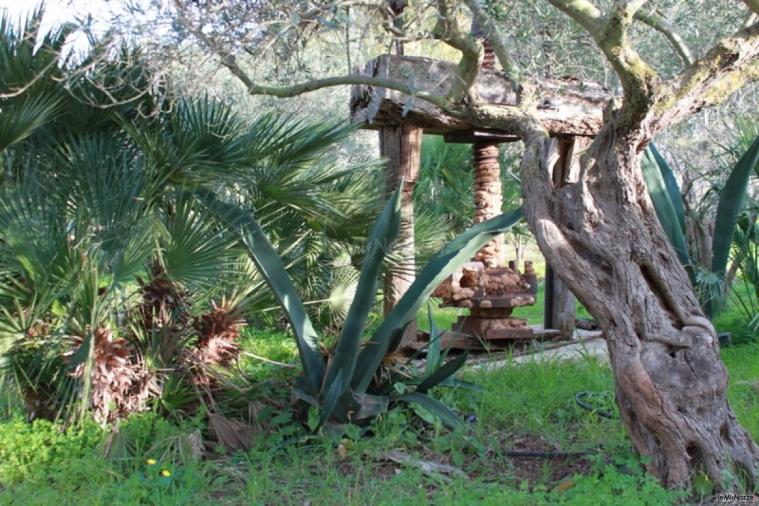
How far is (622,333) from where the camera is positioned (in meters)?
3.41

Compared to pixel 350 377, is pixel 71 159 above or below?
above

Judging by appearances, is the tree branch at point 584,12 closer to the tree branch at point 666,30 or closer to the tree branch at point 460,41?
the tree branch at point 460,41

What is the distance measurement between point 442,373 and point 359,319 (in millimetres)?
639

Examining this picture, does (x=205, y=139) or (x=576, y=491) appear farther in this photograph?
(x=205, y=139)

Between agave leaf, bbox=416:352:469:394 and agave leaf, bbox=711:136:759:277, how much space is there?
2828mm

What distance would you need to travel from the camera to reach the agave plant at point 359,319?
14.3 feet

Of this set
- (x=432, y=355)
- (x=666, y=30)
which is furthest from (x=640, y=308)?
(x=666, y=30)

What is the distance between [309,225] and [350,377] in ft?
4.23

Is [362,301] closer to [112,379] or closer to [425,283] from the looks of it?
[425,283]

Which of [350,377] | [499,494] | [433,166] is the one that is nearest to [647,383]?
[499,494]

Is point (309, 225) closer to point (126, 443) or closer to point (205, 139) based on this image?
point (205, 139)

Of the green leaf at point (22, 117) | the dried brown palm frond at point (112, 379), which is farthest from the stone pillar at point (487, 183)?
the green leaf at point (22, 117)

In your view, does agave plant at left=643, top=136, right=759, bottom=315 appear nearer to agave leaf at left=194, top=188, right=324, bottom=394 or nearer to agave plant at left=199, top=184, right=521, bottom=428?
agave plant at left=199, top=184, right=521, bottom=428

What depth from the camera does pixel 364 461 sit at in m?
4.07
